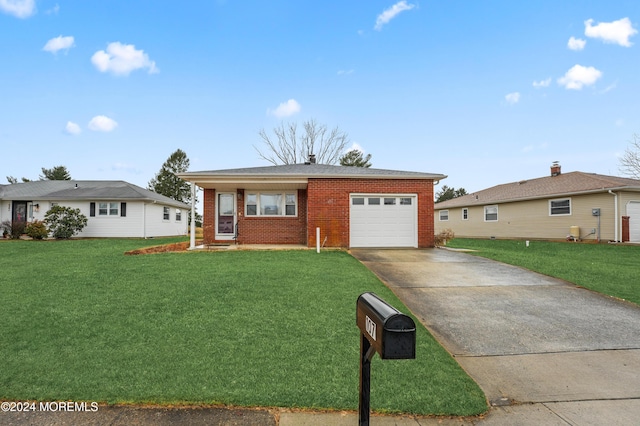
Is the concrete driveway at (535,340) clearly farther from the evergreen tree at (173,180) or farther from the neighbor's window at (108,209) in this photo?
the evergreen tree at (173,180)

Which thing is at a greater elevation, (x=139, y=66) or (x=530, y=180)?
(x=139, y=66)

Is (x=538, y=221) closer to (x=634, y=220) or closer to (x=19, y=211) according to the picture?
(x=634, y=220)

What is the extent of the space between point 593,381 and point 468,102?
17.2 meters

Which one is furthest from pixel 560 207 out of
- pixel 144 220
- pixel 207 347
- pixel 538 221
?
pixel 144 220

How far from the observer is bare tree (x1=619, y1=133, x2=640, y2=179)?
947 inches

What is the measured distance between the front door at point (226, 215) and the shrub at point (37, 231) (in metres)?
12.0

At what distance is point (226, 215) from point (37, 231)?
491 inches

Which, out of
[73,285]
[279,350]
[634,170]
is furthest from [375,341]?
[634,170]

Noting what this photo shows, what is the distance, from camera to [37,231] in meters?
17.8

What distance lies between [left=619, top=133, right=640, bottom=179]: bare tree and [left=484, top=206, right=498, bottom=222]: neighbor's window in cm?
1175

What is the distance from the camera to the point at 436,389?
9.37 ft

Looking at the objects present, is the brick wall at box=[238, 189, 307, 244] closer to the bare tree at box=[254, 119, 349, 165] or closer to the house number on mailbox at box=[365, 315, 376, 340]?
the house number on mailbox at box=[365, 315, 376, 340]

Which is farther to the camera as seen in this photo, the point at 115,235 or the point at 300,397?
the point at 115,235

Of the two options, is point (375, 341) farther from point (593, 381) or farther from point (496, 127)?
point (496, 127)
